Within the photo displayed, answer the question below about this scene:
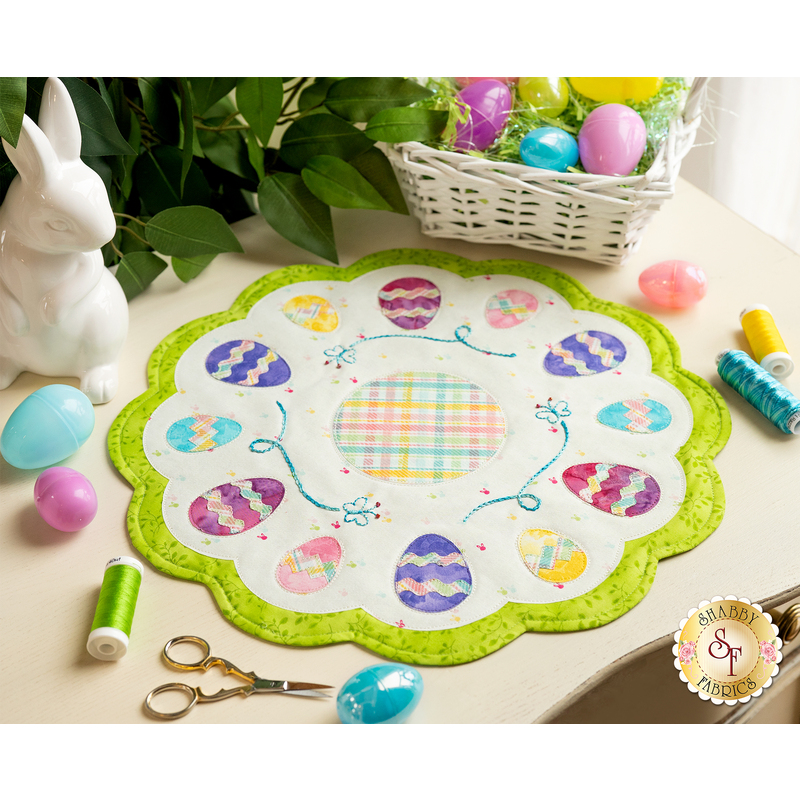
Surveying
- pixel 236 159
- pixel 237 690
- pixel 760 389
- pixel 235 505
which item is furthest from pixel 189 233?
pixel 760 389

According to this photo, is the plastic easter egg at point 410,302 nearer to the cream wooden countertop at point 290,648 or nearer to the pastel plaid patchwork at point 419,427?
the pastel plaid patchwork at point 419,427

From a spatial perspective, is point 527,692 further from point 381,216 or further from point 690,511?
point 381,216

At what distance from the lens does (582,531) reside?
0.78 meters

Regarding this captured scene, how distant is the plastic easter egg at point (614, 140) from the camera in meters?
0.97

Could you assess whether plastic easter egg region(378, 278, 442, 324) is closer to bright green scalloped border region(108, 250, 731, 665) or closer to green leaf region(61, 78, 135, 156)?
bright green scalloped border region(108, 250, 731, 665)

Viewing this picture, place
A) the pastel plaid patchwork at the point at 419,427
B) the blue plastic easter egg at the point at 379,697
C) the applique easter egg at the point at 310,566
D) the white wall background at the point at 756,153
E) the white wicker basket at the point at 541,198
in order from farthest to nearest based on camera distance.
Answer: the white wall background at the point at 756,153, the white wicker basket at the point at 541,198, the pastel plaid patchwork at the point at 419,427, the applique easter egg at the point at 310,566, the blue plastic easter egg at the point at 379,697

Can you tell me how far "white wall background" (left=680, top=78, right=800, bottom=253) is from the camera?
1534 mm

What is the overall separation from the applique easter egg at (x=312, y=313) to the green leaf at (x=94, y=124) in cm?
28

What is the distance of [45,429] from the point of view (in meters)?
0.81

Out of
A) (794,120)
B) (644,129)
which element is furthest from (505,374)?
(794,120)

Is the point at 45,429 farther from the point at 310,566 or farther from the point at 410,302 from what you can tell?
the point at 410,302

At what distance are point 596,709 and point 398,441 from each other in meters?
0.49

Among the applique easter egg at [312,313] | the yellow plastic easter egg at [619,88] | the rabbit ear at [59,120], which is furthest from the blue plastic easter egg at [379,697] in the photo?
the yellow plastic easter egg at [619,88]

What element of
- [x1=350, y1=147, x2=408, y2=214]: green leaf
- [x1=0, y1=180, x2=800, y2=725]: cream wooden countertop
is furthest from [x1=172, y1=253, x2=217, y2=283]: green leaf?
[x1=350, y1=147, x2=408, y2=214]: green leaf
